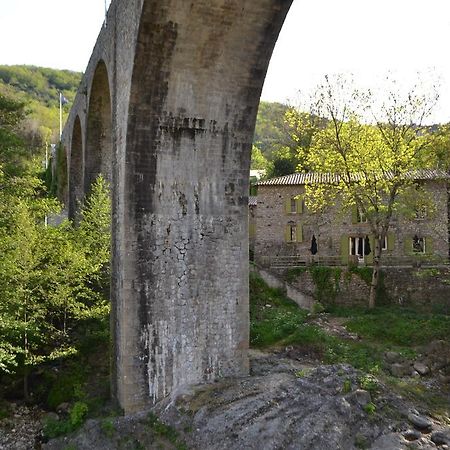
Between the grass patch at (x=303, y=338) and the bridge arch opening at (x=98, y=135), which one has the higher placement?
the bridge arch opening at (x=98, y=135)

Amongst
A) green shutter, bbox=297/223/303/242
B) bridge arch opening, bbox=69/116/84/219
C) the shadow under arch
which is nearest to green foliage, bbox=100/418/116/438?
the shadow under arch

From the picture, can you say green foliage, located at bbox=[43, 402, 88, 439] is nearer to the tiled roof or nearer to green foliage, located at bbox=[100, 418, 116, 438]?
green foliage, located at bbox=[100, 418, 116, 438]

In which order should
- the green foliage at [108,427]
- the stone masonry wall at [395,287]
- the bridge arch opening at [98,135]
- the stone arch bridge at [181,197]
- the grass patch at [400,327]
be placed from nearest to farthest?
1. the green foliage at [108,427]
2. the stone arch bridge at [181,197]
3. the grass patch at [400,327]
4. the bridge arch opening at [98,135]
5. the stone masonry wall at [395,287]

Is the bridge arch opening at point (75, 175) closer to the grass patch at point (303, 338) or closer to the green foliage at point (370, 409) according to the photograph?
the grass patch at point (303, 338)

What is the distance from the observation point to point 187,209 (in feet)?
31.4

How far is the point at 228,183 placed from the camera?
986 centimetres

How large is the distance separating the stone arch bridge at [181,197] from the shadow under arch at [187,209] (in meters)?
0.02

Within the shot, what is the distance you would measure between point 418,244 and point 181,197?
49.4 feet

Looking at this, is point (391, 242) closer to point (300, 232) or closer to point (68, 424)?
point (300, 232)

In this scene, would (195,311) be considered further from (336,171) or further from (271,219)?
(271,219)

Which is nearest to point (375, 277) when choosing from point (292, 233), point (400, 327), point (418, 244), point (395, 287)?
point (395, 287)

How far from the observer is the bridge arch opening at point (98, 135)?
14.7 m

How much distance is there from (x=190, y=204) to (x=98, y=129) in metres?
7.41

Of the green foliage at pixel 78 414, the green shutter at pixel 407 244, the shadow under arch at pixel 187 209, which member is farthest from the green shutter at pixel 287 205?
the green foliage at pixel 78 414
